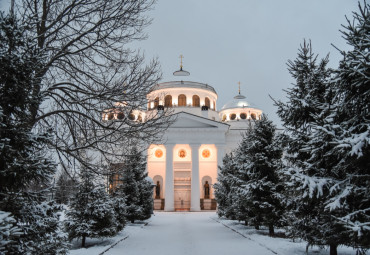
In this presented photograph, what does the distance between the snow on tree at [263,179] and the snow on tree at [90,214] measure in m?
6.60

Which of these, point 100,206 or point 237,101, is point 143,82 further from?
point 237,101

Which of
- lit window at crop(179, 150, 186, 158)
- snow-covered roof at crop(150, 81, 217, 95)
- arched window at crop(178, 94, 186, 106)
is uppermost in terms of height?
snow-covered roof at crop(150, 81, 217, 95)

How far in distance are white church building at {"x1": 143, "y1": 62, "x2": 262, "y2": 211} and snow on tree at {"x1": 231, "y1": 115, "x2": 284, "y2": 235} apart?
21981mm

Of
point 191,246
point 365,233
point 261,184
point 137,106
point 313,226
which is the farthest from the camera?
point 261,184

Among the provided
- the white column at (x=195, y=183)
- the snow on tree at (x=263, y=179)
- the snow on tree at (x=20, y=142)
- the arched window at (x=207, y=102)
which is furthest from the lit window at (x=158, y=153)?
the snow on tree at (x=20, y=142)

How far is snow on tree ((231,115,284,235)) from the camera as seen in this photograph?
1605cm

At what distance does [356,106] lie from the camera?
7145 mm

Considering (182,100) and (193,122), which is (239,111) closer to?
(182,100)

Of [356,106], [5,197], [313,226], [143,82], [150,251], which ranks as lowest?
[150,251]

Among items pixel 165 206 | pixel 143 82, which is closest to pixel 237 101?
pixel 165 206

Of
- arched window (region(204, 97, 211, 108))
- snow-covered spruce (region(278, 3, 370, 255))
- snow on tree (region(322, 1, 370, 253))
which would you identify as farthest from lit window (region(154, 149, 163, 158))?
snow on tree (region(322, 1, 370, 253))

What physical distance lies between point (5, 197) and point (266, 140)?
13.8 m

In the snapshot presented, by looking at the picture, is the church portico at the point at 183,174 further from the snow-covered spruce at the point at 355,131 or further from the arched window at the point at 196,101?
the snow-covered spruce at the point at 355,131

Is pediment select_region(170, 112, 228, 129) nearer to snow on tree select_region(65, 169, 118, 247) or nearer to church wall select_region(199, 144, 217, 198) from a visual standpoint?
church wall select_region(199, 144, 217, 198)
